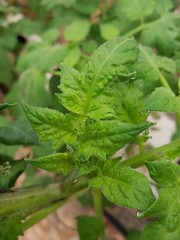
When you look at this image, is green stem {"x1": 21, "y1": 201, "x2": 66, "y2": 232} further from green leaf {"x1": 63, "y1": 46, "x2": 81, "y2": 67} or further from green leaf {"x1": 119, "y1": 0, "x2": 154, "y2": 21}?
green leaf {"x1": 119, "y1": 0, "x2": 154, "y2": 21}

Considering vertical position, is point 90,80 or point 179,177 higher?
point 90,80

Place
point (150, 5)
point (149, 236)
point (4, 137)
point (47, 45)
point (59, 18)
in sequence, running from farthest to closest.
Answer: point (59, 18)
point (47, 45)
point (150, 5)
point (4, 137)
point (149, 236)

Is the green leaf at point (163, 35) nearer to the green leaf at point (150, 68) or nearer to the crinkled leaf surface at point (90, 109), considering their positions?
the green leaf at point (150, 68)

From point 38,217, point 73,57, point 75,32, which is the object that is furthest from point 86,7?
point 38,217

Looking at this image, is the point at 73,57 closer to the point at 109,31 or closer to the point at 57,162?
the point at 109,31

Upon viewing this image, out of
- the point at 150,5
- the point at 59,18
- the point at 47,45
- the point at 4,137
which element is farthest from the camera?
the point at 59,18

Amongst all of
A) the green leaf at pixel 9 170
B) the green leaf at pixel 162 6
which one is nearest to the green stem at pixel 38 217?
the green leaf at pixel 9 170

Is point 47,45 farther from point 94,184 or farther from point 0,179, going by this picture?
point 94,184

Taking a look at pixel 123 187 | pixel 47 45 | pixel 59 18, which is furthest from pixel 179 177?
pixel 59 18

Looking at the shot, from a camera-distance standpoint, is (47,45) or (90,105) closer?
(90,105)
